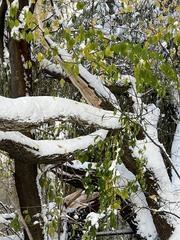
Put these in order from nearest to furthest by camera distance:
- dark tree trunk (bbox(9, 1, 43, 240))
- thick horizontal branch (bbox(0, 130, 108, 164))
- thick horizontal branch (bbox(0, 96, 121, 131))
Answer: thick horizontal branch (bbox(0, 96, 121, 131)) → thick horizontal branch (bbox(0, 130, 108, 164)) → dark tree trunk (bbox(9, 1, 43, 240))

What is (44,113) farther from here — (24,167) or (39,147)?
(24,167)

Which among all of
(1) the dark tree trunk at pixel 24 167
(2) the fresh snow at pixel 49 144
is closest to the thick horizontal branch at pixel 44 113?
(2) the fresh snow at pixel 49 144

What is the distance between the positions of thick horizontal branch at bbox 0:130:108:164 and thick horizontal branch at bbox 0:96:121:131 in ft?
0.66

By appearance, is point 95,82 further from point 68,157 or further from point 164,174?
point 164,174

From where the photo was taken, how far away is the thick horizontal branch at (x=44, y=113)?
337cm

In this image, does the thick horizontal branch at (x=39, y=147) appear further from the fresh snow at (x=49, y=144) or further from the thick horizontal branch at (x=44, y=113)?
the thick horizontal branch at (x=44, y=113)

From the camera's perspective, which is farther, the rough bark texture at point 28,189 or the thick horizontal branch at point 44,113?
the rough bark texture at point 28,189

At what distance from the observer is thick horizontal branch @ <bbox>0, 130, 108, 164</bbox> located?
386 cm

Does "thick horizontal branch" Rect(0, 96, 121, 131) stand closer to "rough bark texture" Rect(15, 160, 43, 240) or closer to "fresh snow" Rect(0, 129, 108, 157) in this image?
A: "fresh snow" Rect(0, 129, 108, 157)

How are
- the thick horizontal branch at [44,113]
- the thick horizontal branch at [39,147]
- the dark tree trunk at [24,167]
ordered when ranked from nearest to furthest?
the thick horizontal branch at [44,113]
the thick horizontal branch at [39,147]
the dark tree trunk at [24,167]

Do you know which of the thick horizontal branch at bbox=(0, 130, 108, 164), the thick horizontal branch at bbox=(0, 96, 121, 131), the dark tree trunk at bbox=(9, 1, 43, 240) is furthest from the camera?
the dark tree trunk at bbox=(9, 1, 43, 240)

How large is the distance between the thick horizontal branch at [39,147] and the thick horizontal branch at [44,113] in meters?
0.20

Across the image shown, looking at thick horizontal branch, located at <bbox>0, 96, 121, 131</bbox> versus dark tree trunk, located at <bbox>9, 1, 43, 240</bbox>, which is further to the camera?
dark tree trunk, located at <bbox>9, 1, 43, 240</bbox>

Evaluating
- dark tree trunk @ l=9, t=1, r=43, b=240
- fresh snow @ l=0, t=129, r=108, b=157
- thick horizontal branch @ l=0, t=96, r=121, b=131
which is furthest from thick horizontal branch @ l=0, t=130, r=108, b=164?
dark tree trunk @ l=9, t=1, r=43, b=240
